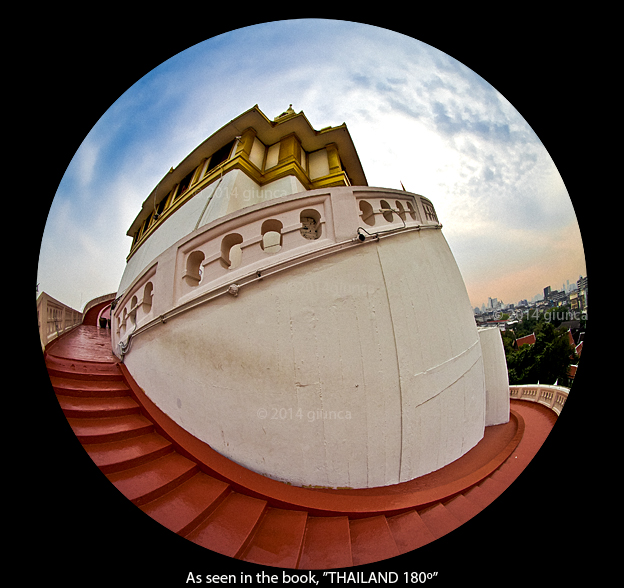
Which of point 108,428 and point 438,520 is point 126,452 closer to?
point 108,428

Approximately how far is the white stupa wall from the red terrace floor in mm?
1084

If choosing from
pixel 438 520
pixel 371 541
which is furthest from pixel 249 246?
pixel 438 520

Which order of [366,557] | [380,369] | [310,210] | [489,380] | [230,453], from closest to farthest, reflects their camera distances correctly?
1. [366,557]
2. [230,453]
3. [380,369]
4. [310,210]
5. [489,380]

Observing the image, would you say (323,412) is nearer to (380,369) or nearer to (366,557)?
(380,369)

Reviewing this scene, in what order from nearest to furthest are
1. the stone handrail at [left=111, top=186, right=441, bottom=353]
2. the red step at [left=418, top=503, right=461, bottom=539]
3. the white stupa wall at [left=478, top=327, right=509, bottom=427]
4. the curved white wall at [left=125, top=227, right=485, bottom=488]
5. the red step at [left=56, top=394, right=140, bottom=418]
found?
the red step at [left=418, top=503, right=461, bottom=539] < the red step at [left=56, top=394, right=140, bottom=418] < the curved white wall at [left=125, top=227, right=485, bottom=488] < the stone handrail at [left=111, top=186, right=441, bottom=353] < the white stupa wall at [left=478, top=327, right=509, bottom=427]

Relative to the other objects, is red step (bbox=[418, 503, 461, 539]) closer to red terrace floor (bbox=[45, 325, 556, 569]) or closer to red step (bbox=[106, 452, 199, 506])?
red terrace floor (bbox=[45, 325, 556, 569])

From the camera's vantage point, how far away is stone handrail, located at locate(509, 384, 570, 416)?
5.12 feet

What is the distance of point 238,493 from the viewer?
1434 millimetres

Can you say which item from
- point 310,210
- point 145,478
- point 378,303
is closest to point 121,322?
point 145,478

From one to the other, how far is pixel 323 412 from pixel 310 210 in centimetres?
175

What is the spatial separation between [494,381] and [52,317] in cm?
470

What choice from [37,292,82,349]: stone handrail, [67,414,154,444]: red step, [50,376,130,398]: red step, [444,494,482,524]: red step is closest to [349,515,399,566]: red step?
Answer: [444,494,482,524]: red step

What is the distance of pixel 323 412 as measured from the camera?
1615 millimetres

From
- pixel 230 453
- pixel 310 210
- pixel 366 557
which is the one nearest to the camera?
pixel 366 557
